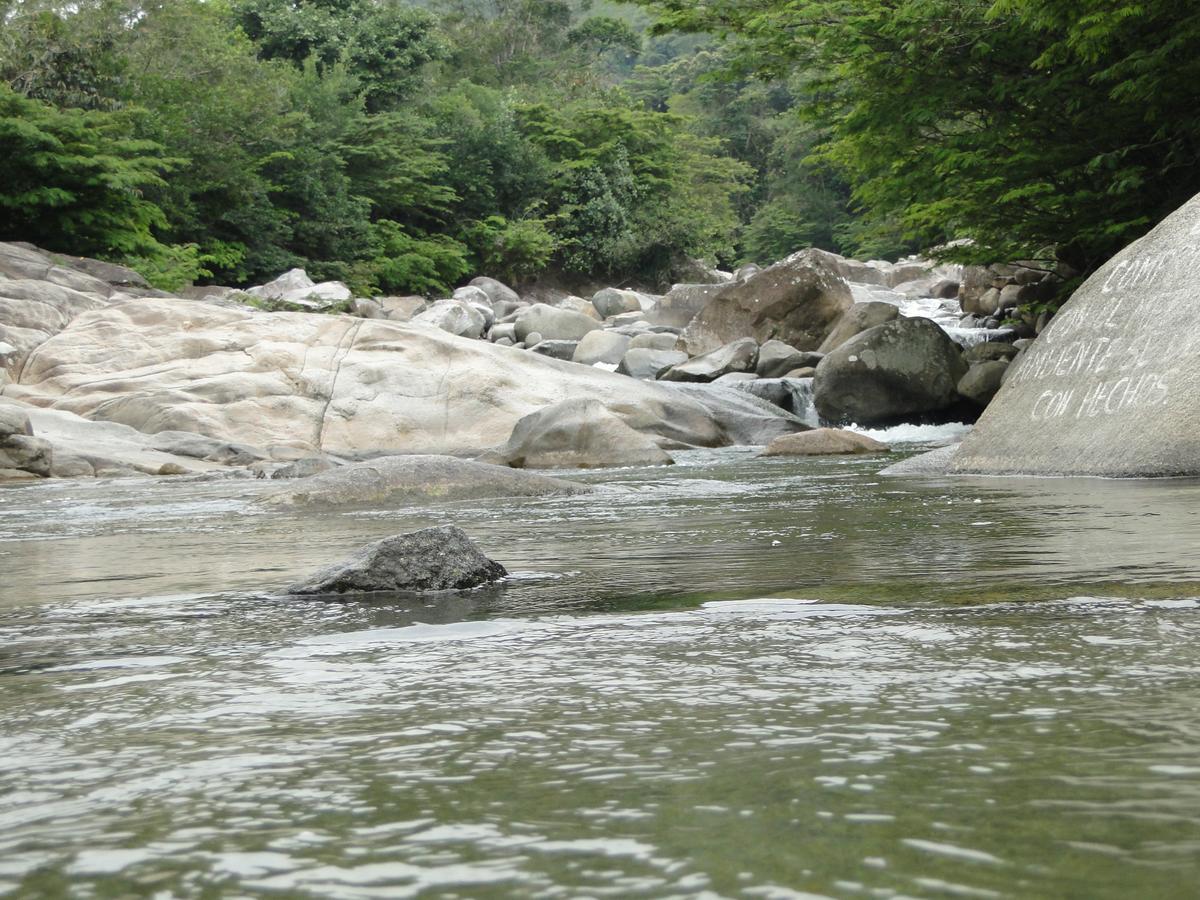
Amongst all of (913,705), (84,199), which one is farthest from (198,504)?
(84,199)

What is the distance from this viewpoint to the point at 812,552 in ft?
13.0

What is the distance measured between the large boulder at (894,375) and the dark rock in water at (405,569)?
12.4 m

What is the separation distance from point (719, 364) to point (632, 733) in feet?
56.0

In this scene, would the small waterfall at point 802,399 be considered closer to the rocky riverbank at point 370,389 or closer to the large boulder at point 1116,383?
the rocky riverbank at point 370,389

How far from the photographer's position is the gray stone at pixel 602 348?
75.2 feet

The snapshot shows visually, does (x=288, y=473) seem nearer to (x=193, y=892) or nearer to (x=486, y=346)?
(x=486, y=346)

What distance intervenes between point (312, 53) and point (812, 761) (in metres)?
39.8

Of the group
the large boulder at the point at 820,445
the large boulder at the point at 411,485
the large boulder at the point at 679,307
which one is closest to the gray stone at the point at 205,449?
the large boulder at the point at 820,445

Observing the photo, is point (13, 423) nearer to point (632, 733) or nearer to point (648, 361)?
point (648, 361)

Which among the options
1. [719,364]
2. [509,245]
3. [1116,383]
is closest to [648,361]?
[719,364]

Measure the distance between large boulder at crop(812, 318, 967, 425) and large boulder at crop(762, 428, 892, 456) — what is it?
12.6 feet

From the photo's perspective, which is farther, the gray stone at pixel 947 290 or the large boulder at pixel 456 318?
the gray stone at pixel 947 290

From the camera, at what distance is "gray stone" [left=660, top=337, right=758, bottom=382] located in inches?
722

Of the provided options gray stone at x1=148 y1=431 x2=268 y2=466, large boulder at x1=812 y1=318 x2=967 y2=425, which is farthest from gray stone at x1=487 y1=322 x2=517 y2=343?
gray stone at x1=148 y1=431 x2=268 y2=466
